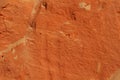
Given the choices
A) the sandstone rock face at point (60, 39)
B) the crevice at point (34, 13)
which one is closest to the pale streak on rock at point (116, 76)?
the sandstone rock face at point (60, 39)

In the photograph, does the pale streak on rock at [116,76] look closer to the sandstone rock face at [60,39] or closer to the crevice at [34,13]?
the sandstone rock face at [60,39]

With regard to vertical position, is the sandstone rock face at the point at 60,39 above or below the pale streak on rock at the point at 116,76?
above

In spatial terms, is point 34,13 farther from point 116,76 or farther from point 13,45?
point 116,76

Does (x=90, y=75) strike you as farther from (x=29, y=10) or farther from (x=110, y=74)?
(x=29, y=10)

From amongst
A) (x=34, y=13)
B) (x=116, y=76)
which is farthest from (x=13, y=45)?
(x=116, y=76)

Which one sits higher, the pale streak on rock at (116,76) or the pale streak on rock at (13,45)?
the pale streak on rock at (13,45)

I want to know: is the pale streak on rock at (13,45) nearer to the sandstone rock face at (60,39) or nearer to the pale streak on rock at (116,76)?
the sandstone rock face at (60,39)

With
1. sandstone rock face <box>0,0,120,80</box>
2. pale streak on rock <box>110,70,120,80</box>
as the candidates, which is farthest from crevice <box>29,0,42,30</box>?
pale streak on rock <box>110,70,120,80</box>

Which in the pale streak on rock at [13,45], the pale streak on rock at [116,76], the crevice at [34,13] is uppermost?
the crevice at [34,13]

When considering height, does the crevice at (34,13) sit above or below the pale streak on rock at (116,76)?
A: above

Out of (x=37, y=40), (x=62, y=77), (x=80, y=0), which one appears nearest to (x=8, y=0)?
(x=37, y=40)
